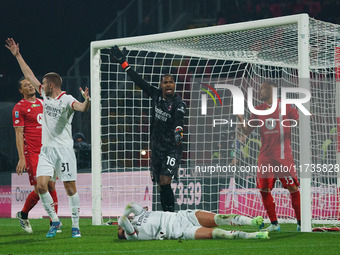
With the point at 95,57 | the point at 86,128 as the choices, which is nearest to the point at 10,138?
the point at 86,128

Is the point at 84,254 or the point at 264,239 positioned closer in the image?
the point at 84,254

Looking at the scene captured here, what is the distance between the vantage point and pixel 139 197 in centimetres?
1004

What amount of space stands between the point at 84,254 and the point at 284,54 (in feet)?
15.6

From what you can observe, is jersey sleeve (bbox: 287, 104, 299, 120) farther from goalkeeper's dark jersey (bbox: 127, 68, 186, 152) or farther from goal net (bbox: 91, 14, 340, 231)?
goalkeeper's dark jersey (bbox: 127, 68, 186, 152)

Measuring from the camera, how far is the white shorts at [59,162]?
626 centimetres

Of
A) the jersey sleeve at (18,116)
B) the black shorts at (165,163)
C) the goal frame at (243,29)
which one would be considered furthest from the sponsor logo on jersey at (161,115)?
the jersey sleeve at (18,116)

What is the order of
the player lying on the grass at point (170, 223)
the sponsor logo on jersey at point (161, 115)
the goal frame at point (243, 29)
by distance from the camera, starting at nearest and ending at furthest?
the player lying on the grass at point (170, 223) < the goal frame at point (243, 29) < the sponsor logo on jersey at point (161, 115)

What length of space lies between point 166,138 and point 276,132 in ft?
4.41

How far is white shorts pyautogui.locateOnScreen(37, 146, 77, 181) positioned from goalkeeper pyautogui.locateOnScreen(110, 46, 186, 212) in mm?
942

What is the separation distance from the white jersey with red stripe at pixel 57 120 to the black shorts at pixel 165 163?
37.9 inches

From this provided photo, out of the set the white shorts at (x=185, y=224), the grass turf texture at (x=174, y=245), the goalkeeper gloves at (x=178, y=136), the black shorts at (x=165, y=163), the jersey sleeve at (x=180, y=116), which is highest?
the jersey sleeve at (x=180, y=116)

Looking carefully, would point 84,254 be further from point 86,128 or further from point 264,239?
point 86,128

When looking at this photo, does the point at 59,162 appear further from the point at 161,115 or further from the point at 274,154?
the point at 274,154

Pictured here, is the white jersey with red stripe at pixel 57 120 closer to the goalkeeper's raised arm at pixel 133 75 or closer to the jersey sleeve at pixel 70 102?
the jersey sleeve at pixel 70 102
